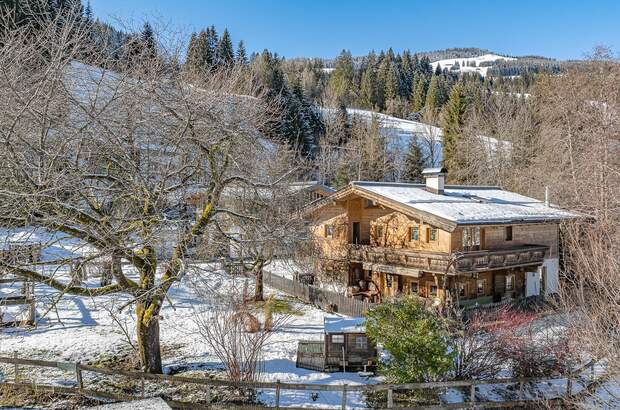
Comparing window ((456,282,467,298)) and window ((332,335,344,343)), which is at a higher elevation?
window ((332,335,344,343))

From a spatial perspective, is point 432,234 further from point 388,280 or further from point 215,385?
point 215,385

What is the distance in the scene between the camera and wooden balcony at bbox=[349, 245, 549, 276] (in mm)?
20938

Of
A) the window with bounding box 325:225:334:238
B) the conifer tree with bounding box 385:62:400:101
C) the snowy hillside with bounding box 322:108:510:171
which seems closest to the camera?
the window with bounding box 325:225:334:238

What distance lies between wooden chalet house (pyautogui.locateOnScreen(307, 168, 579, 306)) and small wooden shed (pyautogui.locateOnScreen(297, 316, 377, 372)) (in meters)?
7.25

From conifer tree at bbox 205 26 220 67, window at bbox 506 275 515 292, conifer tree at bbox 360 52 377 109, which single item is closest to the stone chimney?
window at bbox 506 275 515 292

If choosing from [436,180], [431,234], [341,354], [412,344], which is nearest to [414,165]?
[436,180]

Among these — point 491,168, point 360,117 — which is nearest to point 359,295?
point 491,168

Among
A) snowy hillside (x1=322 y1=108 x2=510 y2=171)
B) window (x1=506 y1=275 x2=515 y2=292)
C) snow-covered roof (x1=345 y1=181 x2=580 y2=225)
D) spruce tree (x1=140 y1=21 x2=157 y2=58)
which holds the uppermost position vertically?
snowy hillside (x1=322 y1=108 x2=510 y2=171)

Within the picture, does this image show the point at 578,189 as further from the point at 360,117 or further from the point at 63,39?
the point at 360,117

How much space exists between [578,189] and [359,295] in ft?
58.3

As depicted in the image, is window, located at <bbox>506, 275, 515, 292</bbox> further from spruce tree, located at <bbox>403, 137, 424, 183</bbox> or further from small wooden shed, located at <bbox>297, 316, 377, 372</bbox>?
spruce tree, located at <bbox>403, 137, 424, 183</bbox>

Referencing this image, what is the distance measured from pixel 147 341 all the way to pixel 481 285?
18007 millimetres

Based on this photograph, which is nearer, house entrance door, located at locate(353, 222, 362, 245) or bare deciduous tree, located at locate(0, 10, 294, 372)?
bare deciduous tree, located at locate(0, 10, 294, 372)

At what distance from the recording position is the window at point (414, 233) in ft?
77.7
